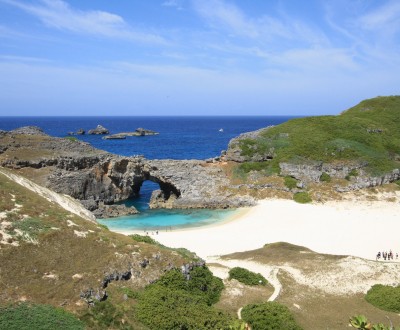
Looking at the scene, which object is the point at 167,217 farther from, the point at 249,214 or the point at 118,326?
the point at 118,326

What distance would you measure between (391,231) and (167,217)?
3031cm

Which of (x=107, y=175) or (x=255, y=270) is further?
(x=107, y=175)

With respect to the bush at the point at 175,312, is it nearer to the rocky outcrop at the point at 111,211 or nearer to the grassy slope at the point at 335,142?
the rocky outcrop at the point at 111,211

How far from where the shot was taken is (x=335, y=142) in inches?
3051

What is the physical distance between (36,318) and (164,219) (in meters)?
38.1

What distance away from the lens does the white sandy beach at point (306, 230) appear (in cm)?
4378

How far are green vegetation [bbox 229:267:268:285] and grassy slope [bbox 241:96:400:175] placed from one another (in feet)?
144

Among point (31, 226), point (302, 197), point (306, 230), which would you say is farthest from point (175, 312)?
point (302, 197)

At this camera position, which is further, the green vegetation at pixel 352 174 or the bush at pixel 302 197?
the green vegetation at pixel 352 174

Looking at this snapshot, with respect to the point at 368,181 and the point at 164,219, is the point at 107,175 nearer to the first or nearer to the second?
the point at 164,219

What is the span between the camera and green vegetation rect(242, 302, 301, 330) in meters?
22.5

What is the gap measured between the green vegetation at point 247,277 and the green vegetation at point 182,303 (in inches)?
88.9

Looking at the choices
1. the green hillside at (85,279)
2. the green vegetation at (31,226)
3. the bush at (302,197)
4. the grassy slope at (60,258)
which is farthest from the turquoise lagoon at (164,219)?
the green vegetation at (31,226)

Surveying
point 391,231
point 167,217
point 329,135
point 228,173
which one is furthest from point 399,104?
point 167,217
